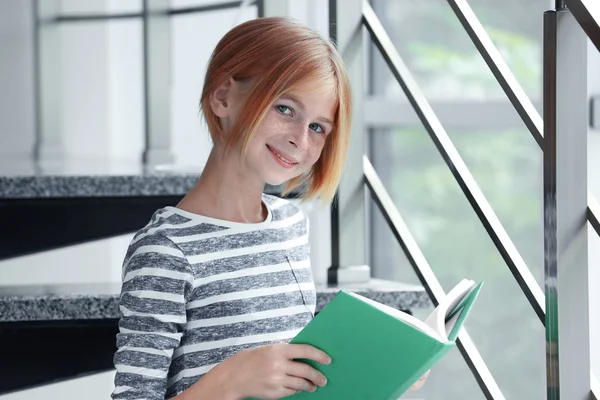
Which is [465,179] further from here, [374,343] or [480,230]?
[480,230]

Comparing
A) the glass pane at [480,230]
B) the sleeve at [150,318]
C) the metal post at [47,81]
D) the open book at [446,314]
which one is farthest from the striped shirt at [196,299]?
the metal post at [47,81]

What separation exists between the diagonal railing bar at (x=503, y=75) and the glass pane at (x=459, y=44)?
0.87 m

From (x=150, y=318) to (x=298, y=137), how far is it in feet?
0.87

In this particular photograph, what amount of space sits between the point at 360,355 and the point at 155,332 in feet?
0.81

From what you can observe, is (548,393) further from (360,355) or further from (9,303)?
(9,303)

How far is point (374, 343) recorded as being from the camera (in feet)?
2.77

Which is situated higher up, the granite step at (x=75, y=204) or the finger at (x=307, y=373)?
the finger at (x=307, y=373)

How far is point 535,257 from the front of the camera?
212 centimetres

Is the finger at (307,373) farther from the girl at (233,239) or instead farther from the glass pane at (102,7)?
the glass pane at (102,7)

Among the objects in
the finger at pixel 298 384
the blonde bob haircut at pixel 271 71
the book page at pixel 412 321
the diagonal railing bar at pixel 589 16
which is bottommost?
the finger at pixel 298 384

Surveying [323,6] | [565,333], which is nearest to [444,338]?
[565,333]

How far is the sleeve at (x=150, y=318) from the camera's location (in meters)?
0.98

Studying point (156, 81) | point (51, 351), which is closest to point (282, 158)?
point (51, 351)

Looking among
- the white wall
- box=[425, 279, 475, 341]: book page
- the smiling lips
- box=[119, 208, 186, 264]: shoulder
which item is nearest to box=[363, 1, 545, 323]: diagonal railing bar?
box=[425, 279, 475, 341]: book page
